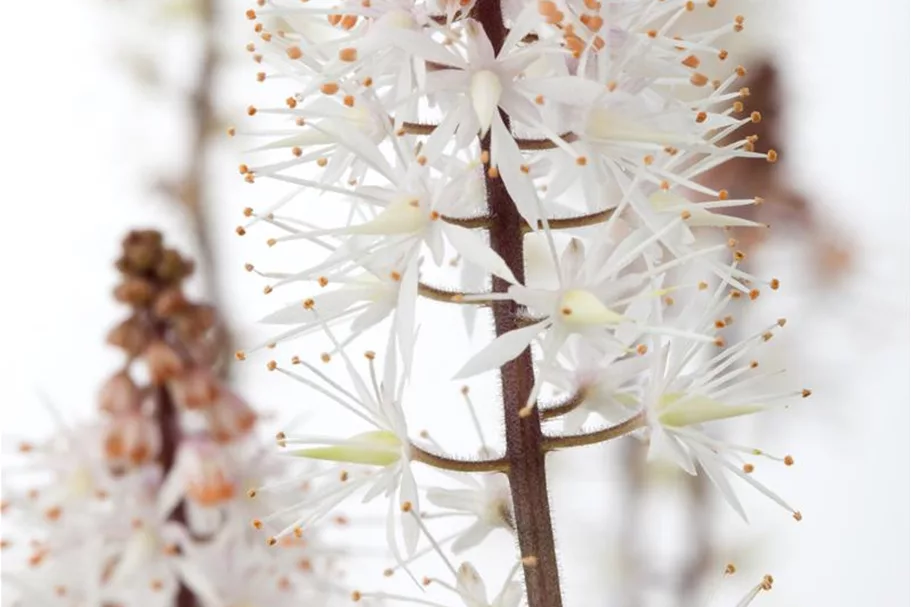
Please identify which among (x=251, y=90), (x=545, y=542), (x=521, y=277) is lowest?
(x=545, y=542)

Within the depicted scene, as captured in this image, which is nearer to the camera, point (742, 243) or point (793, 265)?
point (742, 243)

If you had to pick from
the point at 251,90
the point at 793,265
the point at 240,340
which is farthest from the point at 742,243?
the point at 251,90

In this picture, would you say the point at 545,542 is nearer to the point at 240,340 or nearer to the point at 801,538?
the point at 240,340

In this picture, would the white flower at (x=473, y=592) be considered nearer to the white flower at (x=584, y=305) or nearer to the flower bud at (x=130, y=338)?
the white flower at (x=584, y=305)

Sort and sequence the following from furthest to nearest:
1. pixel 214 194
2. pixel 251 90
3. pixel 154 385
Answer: pixel 251 90
pixel 214 194
pixel 154 385

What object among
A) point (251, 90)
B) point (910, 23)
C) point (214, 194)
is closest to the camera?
point (214, 194)

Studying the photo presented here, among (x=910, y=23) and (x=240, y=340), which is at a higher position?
(x=910, y=23)

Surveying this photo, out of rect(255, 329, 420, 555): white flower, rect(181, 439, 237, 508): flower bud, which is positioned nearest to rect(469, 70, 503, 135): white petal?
rect(255, 329, 420, 555): white flower

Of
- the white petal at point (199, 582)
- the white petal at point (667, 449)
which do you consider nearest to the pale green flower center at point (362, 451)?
the white petal at point (667, 449)
